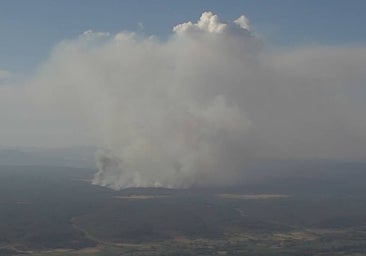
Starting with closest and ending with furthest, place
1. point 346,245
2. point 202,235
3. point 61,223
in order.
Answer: point 346,245 → point 202,235 → point 61,223

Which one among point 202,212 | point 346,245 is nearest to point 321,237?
point 346,245

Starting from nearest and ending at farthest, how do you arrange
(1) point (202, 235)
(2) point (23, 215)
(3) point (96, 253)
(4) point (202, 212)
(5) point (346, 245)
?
(3) point (96, 253)
(5) point (346, 245)
(1) point (202, 235)
(2) point (23, 215)
(4) point (202, 212)

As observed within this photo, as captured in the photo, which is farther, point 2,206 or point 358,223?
point 2,206

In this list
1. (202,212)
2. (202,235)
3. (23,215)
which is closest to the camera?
(202,235)

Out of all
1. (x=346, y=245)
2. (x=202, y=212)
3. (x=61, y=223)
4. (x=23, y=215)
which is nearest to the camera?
(x=346, y=245)

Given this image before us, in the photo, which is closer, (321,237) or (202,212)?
(321,237)

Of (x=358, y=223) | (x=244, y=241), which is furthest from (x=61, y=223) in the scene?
(x=358, y=223)

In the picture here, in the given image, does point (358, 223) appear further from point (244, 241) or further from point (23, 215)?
point (23, 215)

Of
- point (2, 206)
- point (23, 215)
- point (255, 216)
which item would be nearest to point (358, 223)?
point (255, 216)

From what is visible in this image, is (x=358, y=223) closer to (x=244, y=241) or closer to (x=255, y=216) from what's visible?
(x=255, y=216)
